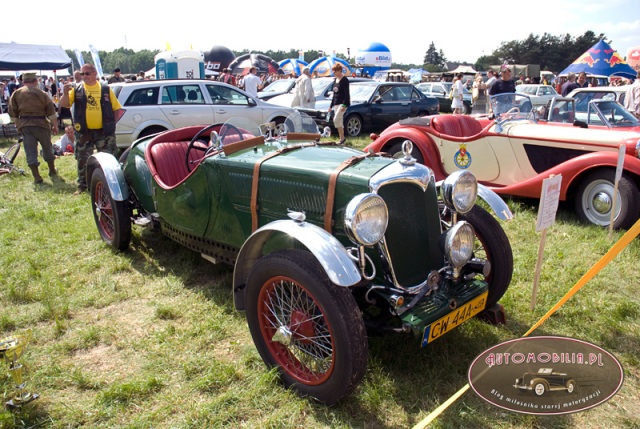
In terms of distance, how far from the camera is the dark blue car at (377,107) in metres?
11.9

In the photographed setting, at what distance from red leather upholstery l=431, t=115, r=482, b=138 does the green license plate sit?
4.09 metres

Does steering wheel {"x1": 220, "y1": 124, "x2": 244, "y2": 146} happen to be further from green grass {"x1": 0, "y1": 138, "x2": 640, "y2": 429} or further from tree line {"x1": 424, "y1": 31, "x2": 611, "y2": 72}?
tree line {"x1": 424, "y1": 31, "x2": 611, "y2": 72}

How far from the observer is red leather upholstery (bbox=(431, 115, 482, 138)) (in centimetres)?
651

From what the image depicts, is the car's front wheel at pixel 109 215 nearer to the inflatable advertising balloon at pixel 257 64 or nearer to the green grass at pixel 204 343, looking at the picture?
the green grass at pixel 204 343

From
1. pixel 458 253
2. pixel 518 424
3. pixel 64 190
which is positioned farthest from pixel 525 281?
pixel 64 190

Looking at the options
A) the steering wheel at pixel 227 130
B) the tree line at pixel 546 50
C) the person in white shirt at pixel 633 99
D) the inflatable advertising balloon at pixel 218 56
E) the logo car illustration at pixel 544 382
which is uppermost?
the tree line at pixel 546 50

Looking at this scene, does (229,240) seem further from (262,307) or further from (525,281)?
(525,281)

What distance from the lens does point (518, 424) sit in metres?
2.38

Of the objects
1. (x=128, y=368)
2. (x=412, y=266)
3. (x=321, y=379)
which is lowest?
(x=128, y=368)

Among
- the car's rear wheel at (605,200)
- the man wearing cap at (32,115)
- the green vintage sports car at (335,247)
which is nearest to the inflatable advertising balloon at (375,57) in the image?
the man wearing cap at (32,115)

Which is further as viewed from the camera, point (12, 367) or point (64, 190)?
point (64, 190)

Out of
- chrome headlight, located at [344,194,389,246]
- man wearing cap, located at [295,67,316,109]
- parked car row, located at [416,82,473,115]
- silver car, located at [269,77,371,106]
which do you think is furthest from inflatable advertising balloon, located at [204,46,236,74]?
chrome headlight, located at [344,194,389,246]

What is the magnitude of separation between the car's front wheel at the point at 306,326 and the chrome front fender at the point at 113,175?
235cm

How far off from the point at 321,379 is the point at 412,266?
836 millimetres
